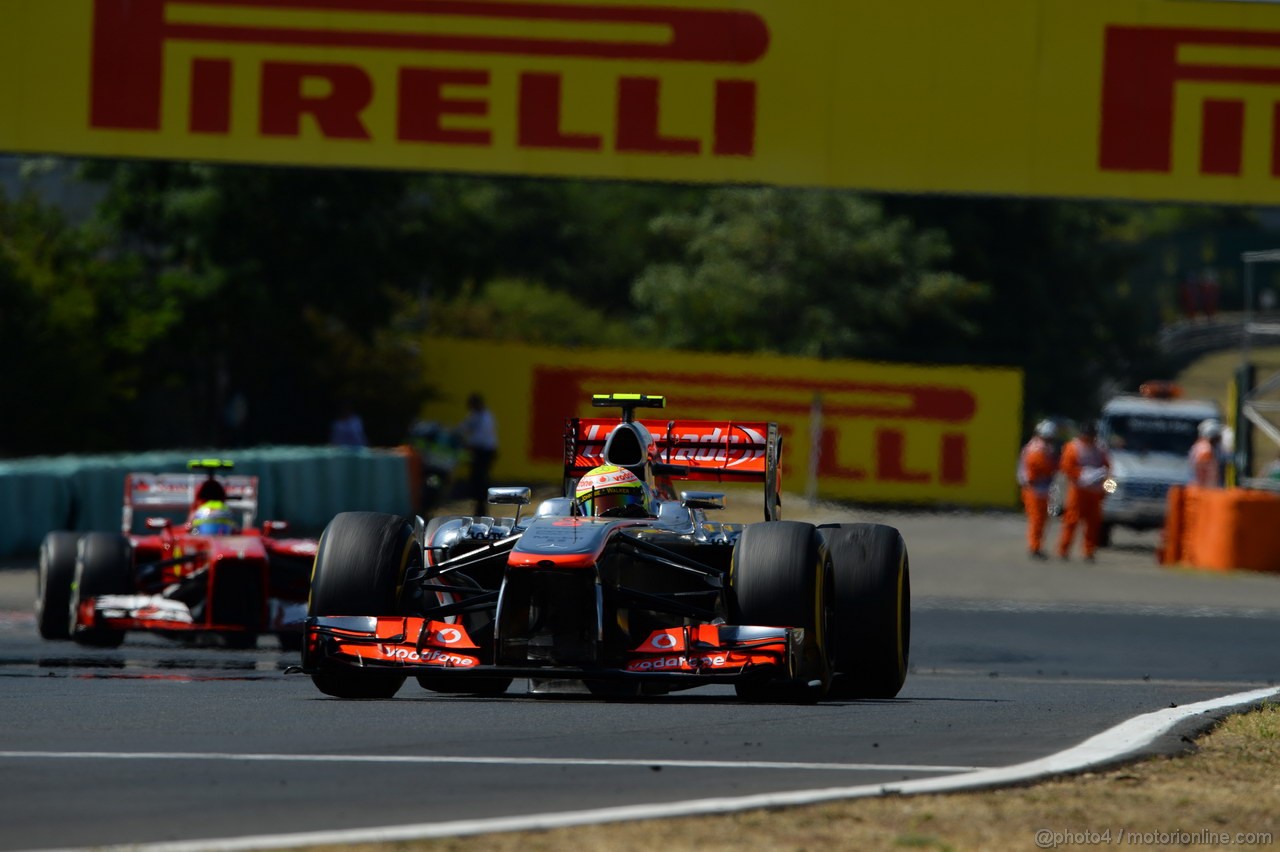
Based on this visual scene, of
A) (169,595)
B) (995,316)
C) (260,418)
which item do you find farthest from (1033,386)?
(169,595)

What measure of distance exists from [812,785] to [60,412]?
2264cm

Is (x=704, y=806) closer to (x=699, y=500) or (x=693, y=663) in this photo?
(x=693, y=663)

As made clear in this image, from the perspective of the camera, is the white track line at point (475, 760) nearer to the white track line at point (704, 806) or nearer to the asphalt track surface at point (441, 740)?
the asphalt track surface at point (441, 740)

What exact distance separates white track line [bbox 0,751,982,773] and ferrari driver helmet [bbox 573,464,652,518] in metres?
3.25

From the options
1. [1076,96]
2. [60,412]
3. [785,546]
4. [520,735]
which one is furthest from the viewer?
[60,412]

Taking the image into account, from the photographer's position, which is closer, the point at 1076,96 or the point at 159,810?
the point at 159,810

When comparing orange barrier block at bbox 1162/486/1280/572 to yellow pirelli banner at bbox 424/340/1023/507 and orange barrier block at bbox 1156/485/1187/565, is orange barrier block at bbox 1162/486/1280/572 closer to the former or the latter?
orange barrier block at bbox 1156/485/1187/565

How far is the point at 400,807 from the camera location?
6.58 metres

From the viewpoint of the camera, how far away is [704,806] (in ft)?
21.4

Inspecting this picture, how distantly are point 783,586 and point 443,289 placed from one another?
87.2 feet

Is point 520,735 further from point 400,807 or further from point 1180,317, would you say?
point 1180,317


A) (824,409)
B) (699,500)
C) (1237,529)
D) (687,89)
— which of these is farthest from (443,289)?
(699,500)

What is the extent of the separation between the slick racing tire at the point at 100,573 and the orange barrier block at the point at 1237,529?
14.4 meters

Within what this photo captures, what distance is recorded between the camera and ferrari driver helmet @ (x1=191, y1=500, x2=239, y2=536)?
1556 cm
